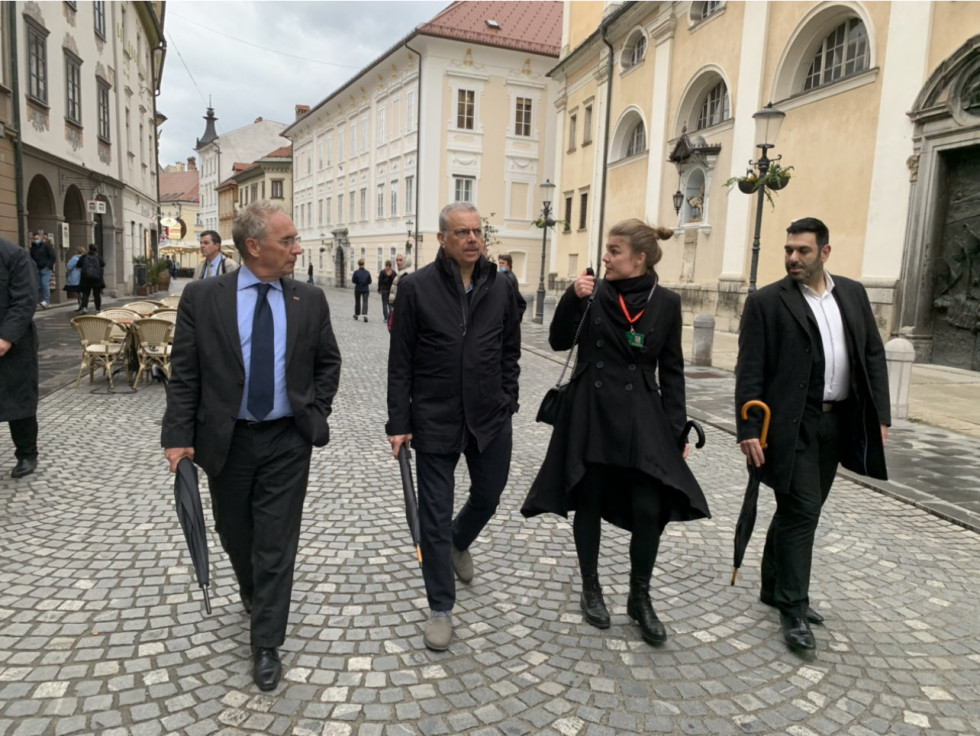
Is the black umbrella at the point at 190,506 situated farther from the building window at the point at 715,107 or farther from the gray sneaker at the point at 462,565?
the building window at the point at 715,107

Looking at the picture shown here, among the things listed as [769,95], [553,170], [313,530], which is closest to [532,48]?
[553,170]

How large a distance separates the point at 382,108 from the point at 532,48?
10195mm

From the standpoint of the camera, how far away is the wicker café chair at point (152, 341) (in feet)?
29.2

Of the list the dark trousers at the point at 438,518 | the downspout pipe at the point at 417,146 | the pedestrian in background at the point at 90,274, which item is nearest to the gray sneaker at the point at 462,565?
the dark trousers at the point at 438,518

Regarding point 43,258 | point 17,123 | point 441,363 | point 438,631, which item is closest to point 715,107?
point 17,123

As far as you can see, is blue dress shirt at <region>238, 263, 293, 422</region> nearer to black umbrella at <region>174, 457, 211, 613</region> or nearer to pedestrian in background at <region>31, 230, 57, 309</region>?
black umbrella at <region>174, 457, 211, 613</region>

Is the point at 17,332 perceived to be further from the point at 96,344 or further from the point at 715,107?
the point at 715,107

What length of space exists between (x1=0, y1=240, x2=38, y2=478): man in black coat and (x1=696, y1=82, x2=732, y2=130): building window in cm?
1897

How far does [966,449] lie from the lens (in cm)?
710

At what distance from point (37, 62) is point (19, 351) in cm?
1722

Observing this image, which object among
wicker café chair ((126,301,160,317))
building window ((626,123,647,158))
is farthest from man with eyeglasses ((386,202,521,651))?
building window ((626,123,647,158))

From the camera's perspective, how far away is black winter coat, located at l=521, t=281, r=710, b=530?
3.14 metres

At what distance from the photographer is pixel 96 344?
935cm

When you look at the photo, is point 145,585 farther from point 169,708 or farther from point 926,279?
point 926,279
